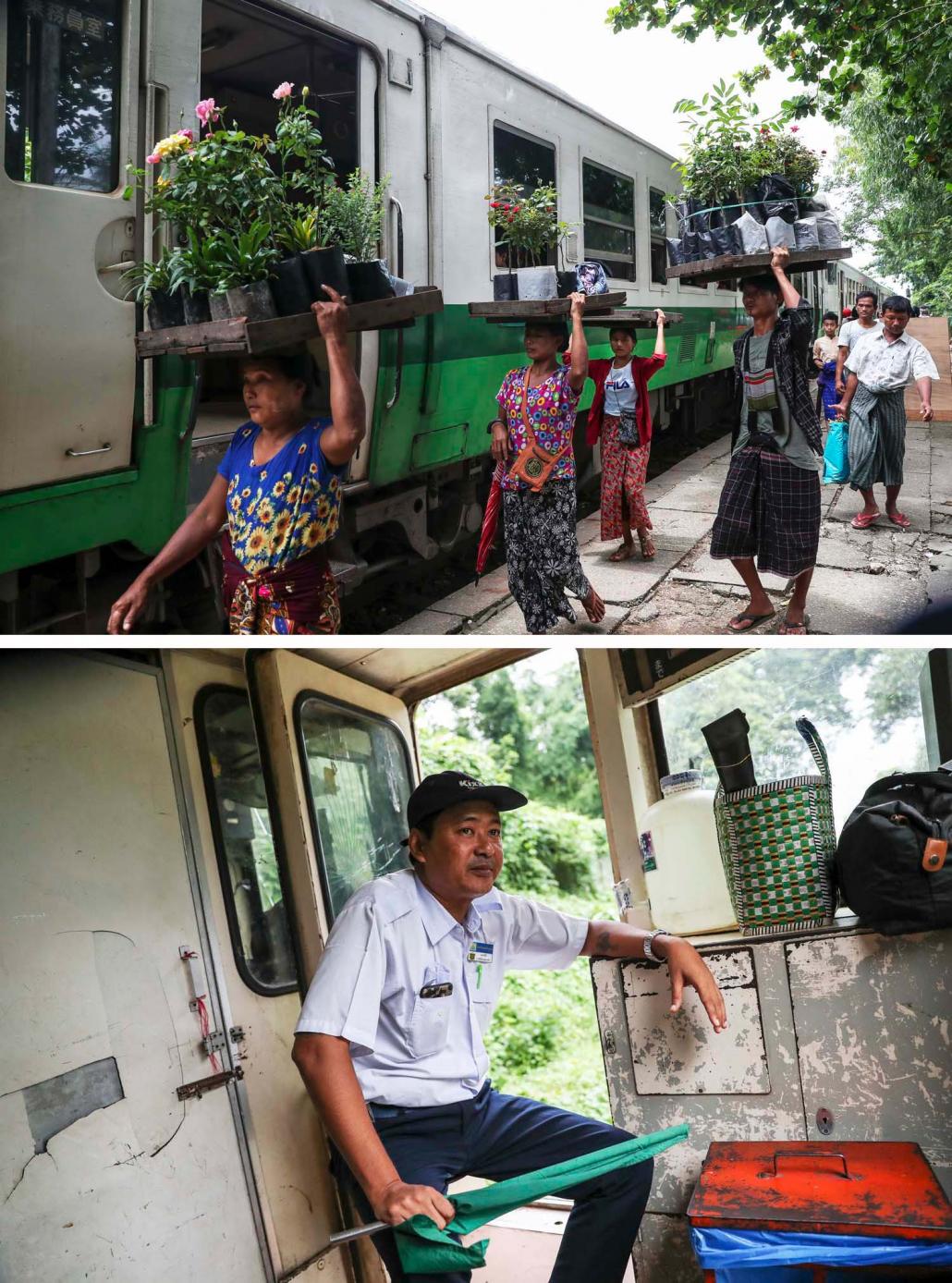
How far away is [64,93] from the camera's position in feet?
7.86

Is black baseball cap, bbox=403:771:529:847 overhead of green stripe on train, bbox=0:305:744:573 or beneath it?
beneath

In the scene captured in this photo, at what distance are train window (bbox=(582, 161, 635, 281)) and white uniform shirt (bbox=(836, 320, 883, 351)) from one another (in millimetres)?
761

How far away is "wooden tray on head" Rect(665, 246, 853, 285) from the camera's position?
3035mm

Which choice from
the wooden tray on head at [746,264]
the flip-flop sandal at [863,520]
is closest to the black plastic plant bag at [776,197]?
the wooden tray on head at [746,264]

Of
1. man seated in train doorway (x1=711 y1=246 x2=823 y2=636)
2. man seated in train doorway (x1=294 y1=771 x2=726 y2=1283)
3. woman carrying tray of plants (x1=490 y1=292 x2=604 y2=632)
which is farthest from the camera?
woman carrying tray of plants (x1=490 y1=292 x2=604 y2=632)

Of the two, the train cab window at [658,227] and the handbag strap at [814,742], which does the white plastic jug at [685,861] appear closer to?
the handbag strap at [814,742]

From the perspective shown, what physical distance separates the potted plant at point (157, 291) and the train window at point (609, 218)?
1206mm

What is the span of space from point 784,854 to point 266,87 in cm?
222

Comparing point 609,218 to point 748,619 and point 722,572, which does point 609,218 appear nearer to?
point 722,572

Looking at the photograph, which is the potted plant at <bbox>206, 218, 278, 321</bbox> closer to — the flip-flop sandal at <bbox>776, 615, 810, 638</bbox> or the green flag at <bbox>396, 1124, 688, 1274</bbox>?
the flip-flop sandal at <bbox>776, 615, 810, 638</bbox>

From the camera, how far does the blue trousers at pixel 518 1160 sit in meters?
2.38

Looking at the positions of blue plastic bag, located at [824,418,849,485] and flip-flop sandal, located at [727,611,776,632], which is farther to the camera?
blue plastic bag, located at [824,418,849,485]

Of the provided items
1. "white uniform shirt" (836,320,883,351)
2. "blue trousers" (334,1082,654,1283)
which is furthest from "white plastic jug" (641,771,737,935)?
"white uniform shirt" (836,320,883,351)

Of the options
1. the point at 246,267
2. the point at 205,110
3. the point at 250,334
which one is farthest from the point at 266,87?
the point at 250,334
